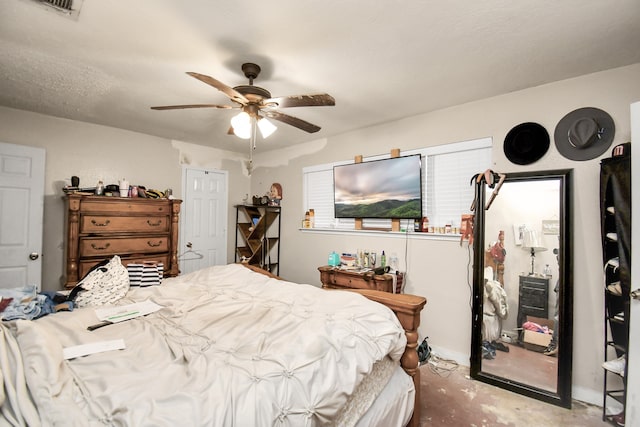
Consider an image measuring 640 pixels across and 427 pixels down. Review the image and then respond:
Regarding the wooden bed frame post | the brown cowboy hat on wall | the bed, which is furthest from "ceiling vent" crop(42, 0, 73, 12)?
the brown cowboy hat on wall

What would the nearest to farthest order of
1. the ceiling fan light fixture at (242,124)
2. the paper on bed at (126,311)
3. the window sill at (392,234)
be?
1. the paper on bed at (126,311)
2. the ceiling fan light fixture at (242,124)
3. the window sill at (392,234)

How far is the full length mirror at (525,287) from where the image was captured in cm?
221

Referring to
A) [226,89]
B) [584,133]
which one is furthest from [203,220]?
[584,133]

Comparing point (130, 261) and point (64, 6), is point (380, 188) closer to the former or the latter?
point (64, 6)

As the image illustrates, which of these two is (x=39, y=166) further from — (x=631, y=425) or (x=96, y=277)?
(x=631, y=425)

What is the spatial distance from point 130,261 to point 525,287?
398cm

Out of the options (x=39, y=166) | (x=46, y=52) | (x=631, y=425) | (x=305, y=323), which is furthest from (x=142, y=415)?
(x=39, y=166)

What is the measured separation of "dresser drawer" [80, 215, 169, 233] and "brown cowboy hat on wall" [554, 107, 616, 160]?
13.5ft

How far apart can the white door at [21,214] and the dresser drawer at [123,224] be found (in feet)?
1.53

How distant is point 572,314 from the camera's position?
7.19 ft

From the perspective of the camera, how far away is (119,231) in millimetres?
3230

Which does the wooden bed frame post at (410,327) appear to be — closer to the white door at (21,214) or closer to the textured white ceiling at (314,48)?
the textured white ceiling at (314,48)

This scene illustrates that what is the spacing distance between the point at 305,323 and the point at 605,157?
2471 mm

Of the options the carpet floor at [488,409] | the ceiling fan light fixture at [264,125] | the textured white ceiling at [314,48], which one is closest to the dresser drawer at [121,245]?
the textured white ceiling at [314,48]
